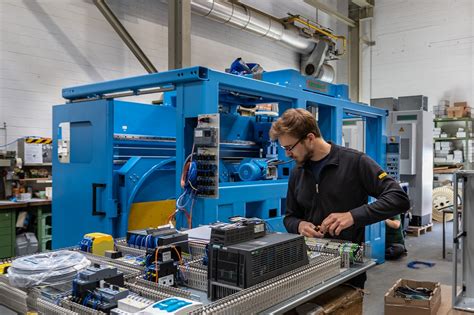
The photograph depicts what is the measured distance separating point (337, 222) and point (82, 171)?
2154 mm

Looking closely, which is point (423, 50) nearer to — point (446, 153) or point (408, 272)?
point (446, 153)

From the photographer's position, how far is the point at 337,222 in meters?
1.90

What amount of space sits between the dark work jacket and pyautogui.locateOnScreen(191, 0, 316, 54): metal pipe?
4.59 meters

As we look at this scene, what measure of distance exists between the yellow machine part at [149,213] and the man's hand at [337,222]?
5.70 feet

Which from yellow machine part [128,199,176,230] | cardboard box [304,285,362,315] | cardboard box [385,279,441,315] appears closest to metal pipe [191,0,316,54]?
yellow machine part [128,199,176,230]

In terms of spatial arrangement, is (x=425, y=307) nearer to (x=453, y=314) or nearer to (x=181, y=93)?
(x=453, y=314)

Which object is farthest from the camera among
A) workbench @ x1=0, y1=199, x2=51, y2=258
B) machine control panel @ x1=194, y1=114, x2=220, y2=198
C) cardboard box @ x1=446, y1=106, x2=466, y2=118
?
cardboard box @ x1=446, y1=106, x2=466, y2=118

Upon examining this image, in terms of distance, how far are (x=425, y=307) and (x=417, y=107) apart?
5.32 m

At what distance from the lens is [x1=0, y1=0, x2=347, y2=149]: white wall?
5.09 m

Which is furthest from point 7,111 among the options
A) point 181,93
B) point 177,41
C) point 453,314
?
point 453,314

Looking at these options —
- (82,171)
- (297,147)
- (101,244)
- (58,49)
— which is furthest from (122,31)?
(101,244)

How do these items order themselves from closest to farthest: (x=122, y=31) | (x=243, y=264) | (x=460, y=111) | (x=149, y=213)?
(x=243, y=264), (x=149, y=213), (x=122, y=31), (x=460, y=111)

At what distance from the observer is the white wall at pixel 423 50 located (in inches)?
352

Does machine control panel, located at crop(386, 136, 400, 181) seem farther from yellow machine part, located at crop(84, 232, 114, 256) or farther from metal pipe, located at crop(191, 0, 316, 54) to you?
yellow machine part, located at crop(84, 232, 114, 256)
